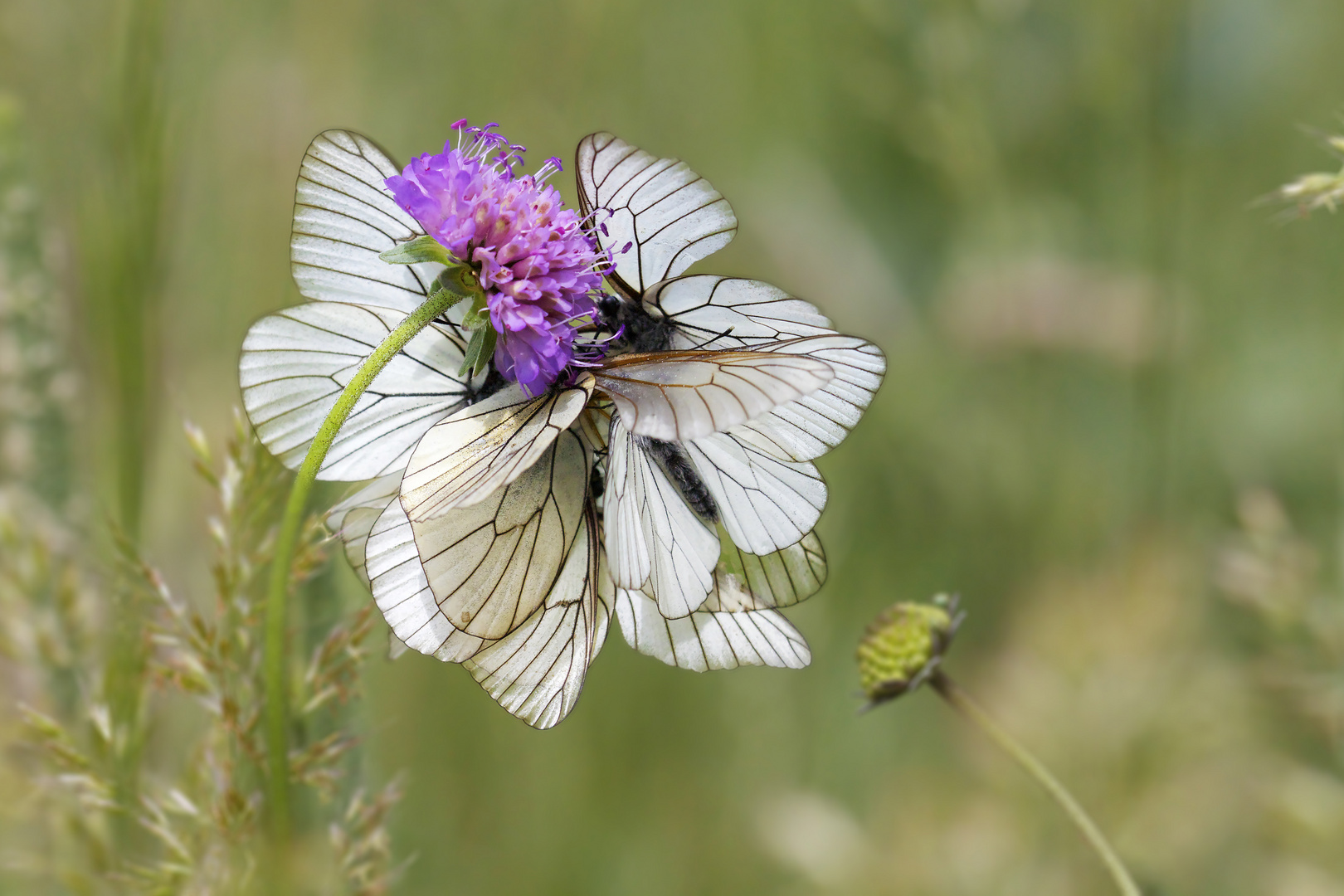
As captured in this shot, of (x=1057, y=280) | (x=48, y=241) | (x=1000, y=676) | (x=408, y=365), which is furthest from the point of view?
(x=1057, y=280)

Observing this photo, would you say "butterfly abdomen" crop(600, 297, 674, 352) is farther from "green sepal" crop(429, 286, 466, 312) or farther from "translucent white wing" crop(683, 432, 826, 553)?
"green sepal" crop(429, 286, 466, 312)

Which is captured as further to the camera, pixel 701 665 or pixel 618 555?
pixel 701 665

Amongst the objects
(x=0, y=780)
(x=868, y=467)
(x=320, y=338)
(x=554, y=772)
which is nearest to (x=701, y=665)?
(x=320, y=338)

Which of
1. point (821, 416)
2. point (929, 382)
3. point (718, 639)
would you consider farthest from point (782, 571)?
point (929, 382)

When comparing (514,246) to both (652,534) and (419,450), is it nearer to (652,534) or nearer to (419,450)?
(419,450)

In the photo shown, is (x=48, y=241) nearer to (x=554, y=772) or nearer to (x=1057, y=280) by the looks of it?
(x=554, y=772)

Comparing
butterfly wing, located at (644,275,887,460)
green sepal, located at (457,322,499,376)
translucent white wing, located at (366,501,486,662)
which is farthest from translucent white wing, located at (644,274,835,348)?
translucent white wing, located at (366,501,486,662)

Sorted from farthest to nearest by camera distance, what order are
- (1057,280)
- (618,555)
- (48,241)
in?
(1057,280)
(48,241)
(618,555)
